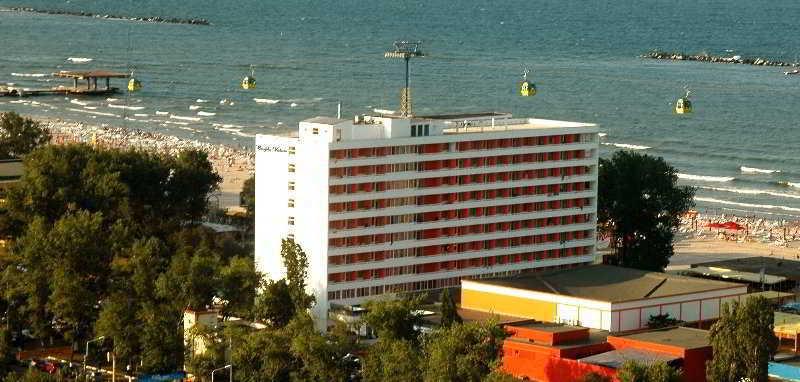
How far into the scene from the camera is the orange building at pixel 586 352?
196 feet

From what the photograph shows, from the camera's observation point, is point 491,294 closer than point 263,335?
No

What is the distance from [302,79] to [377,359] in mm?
122849

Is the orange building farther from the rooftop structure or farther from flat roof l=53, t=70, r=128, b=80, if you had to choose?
flat roof l=53, t=70, r=128, b=80

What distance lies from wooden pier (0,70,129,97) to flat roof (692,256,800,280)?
93696mm

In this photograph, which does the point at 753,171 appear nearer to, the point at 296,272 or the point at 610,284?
the point at 610,284

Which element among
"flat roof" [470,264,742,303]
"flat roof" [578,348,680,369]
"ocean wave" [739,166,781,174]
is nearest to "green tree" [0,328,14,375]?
"flat roof" [470,264,742,303]

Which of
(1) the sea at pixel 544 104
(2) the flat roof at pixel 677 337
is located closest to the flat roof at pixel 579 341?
(2) the flat roof at pixel 677 337

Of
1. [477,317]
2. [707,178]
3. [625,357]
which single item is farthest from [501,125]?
[707,178]

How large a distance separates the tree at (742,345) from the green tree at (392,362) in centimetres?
955

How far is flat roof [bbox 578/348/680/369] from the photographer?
5909cm

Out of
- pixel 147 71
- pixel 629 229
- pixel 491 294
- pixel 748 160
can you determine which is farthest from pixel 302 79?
pixel 491 294

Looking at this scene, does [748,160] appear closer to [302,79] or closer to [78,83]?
[302,79]

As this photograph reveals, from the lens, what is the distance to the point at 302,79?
595 ft

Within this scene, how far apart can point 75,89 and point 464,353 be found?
386 ft
